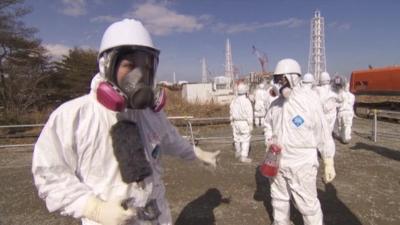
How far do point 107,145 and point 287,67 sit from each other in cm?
272

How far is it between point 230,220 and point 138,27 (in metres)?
3.69

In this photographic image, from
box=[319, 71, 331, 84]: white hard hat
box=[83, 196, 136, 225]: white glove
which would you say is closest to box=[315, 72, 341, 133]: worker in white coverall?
box=[319, 71, 331, 84]: white hard hat

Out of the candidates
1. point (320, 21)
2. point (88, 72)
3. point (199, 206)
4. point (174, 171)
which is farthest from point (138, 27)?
point (320, 21)

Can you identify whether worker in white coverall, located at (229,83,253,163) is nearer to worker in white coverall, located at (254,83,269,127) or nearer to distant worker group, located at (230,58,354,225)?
distant worker group, located at (230,58,354,225)

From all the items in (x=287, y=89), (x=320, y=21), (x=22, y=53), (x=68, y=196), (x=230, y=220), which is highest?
(x=320, y=21)

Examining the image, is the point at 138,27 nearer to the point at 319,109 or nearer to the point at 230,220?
the point at 319,109

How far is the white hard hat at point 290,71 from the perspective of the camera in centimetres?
379

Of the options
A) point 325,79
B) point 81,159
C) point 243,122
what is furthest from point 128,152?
point 325,79

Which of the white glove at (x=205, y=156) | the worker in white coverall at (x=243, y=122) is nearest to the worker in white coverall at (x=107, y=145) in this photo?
the white glove at (x=205, y=156)

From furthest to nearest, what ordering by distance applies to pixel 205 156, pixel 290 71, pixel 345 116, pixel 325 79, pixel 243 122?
pixel 325 79, pixel 345 116, pixel 243 122, pixel 290 71, pixel 205 156

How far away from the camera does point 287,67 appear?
3.83 meters

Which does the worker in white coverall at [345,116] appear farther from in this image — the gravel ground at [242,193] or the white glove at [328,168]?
the white glove at [328,168]

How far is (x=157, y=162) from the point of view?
1994 millimetres

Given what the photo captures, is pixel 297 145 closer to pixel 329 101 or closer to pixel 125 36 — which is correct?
pixel 125 36
